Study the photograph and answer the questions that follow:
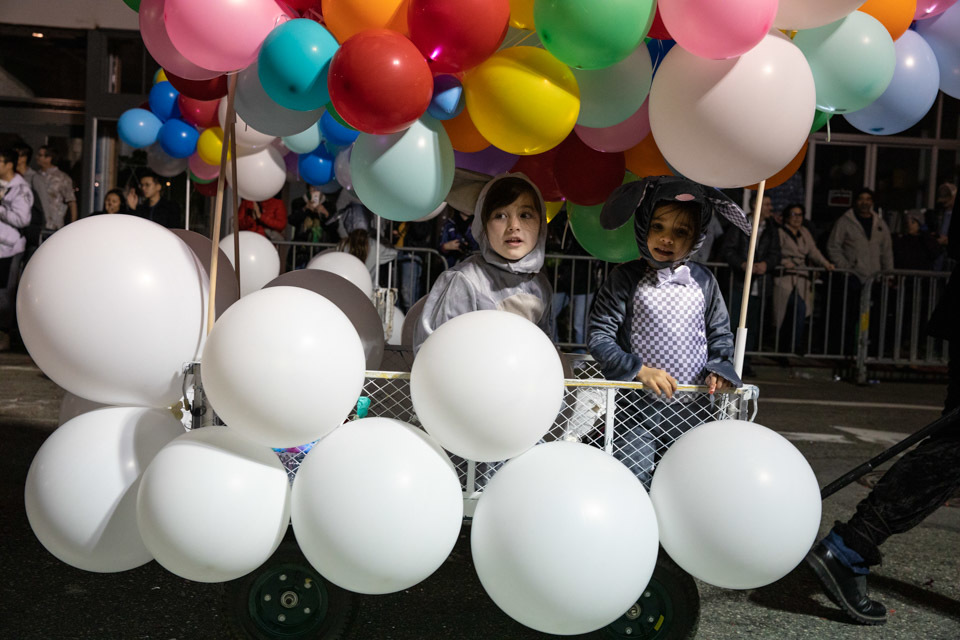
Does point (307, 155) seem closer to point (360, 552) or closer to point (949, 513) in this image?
point (360, 552)

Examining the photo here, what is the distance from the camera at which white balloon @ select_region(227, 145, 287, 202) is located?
507 cm

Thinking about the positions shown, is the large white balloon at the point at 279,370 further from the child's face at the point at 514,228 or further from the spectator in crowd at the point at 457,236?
the spectator in crowd at the point at 457,236

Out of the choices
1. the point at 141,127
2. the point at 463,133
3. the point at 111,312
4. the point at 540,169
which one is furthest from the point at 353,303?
the point at 141,127

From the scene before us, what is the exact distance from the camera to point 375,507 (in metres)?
2.18

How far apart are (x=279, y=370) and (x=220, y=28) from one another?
1010 millimetres

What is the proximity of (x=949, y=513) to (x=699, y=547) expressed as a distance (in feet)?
9.18

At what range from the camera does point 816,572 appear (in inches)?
122

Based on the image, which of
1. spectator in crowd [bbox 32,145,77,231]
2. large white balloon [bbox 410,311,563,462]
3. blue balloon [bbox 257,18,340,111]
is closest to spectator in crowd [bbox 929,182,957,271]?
large white balloon [bbox 410,311,563,462]

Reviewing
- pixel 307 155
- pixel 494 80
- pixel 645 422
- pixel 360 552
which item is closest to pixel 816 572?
pixel 645 422

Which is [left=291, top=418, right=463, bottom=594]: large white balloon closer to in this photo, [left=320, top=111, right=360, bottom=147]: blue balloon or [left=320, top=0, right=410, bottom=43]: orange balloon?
[left=320, top=0, right=410, bottom=43]: orange balloon

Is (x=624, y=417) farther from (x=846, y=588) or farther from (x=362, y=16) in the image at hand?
(x=362, y=16)

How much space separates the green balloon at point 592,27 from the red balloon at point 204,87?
4.62ft

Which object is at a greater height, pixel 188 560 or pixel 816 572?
pixel 188 560

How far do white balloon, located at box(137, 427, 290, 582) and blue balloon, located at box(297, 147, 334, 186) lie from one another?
9.90 ft
